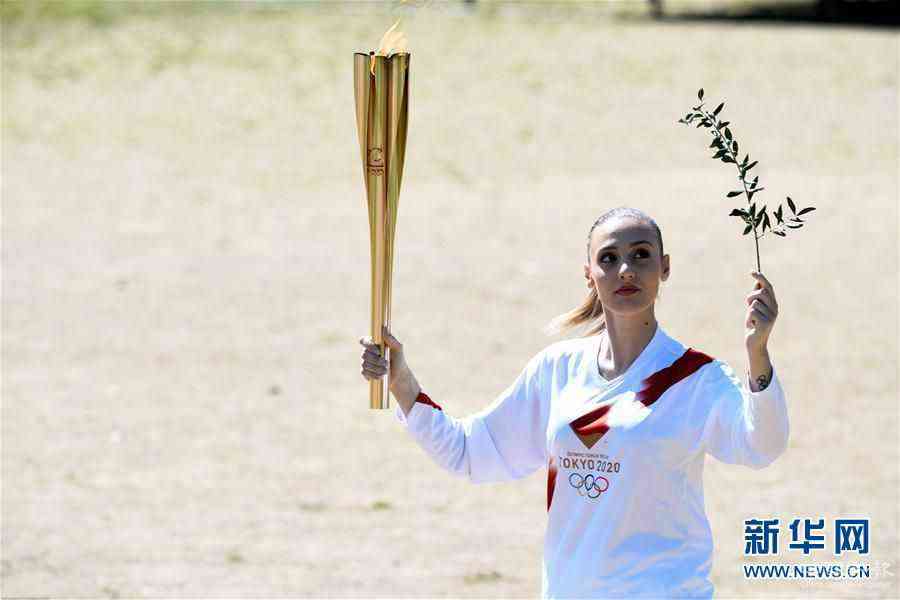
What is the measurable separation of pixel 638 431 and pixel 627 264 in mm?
400

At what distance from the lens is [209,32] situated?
24.1 meters

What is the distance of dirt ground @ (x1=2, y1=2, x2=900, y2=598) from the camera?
7.16 metres

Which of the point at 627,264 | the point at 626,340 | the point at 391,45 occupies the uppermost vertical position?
the point at 391,45

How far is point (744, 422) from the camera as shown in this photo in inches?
138

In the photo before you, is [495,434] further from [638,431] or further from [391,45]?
[391,45]

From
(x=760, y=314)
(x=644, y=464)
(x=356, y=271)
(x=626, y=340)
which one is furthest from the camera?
(x=356, y=271)

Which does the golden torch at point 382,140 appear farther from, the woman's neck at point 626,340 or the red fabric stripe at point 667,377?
the red fabric stripe at point 667,377

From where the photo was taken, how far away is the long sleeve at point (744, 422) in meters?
3.46

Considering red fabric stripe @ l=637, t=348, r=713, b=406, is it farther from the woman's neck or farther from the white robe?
the woman's neck

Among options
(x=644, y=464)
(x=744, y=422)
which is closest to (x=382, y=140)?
(x=644, y=464)

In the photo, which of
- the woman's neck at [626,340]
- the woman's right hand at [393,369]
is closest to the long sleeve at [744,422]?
the woman's neck at [626,340]

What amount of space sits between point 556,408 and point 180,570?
130 inches

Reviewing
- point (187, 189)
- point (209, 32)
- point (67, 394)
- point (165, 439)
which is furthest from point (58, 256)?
point (209, 32)

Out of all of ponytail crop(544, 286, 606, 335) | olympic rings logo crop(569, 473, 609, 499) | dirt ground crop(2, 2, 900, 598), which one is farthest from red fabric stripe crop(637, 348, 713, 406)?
dirt ground crop(2, 2, 900, 598)
